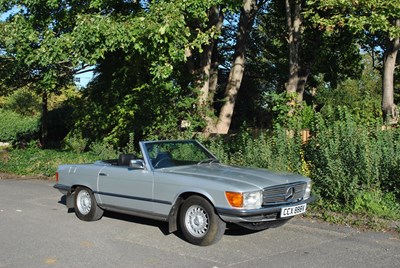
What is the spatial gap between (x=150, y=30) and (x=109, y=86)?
7.03 metres

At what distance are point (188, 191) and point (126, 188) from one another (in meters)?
1.29

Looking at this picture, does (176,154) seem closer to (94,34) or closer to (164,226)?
(164,226)

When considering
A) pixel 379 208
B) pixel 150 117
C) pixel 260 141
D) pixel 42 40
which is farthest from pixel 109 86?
pixel 379 208

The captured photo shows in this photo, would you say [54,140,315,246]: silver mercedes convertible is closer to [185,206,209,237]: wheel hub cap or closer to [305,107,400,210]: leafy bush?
[185,206,209,237]: wheel hub cap

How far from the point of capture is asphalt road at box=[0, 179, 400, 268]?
567 centimetres

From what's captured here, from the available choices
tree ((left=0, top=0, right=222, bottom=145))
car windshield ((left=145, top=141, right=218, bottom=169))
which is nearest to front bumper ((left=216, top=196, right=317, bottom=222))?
car windshield ((left=145, top=141, right=218, bottom=169))

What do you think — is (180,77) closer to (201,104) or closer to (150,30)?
(201,104)

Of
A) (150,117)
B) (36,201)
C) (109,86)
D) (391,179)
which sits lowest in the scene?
(36,201)

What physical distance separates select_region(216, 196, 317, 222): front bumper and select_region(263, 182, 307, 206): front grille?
4.9 inches

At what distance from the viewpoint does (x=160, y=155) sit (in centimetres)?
745

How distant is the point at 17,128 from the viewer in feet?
109

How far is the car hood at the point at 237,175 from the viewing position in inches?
249

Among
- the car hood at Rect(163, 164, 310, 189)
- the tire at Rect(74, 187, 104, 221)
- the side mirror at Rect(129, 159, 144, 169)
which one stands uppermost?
the side mirror at Rect(129, 159, 144, 169)

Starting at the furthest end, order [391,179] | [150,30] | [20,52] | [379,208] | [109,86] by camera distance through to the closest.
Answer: [109,86] < [20,52] < [150,30] < [391,179] < [379,208]
